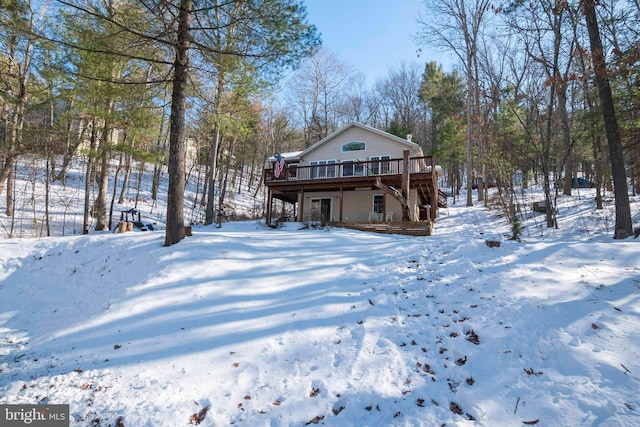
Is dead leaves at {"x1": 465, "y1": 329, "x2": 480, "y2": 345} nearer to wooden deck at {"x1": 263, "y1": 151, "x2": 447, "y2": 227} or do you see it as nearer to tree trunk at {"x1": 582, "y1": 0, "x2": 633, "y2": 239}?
tree trunk at {"x1": 582, "y1": 0, "x2": 633, "y2": 239}

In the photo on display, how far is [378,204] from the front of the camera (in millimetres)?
17312

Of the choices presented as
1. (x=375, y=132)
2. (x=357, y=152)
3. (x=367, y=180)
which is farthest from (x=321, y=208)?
(x=375, y=132)

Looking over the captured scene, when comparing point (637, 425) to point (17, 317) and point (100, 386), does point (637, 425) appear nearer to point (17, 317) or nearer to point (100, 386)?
point (100, 386)

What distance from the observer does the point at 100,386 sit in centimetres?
328

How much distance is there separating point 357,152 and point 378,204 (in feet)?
11.2

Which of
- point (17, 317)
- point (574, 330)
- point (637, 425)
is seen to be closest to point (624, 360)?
point (574, 330)

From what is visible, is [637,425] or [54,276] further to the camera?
[54,276]

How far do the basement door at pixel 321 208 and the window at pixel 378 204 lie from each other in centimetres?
282

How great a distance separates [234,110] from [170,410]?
868 centimetres

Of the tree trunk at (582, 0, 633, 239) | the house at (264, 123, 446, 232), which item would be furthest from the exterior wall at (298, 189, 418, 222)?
the tree trunk at (582, 0, 633, 239)

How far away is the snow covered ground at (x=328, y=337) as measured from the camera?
2.83 meters

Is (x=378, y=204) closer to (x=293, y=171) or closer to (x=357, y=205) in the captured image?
(x=357, y=205)

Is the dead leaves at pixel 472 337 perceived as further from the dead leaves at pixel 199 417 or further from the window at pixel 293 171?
the window at pixel 293 171

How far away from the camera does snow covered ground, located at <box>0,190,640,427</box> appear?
283cm
